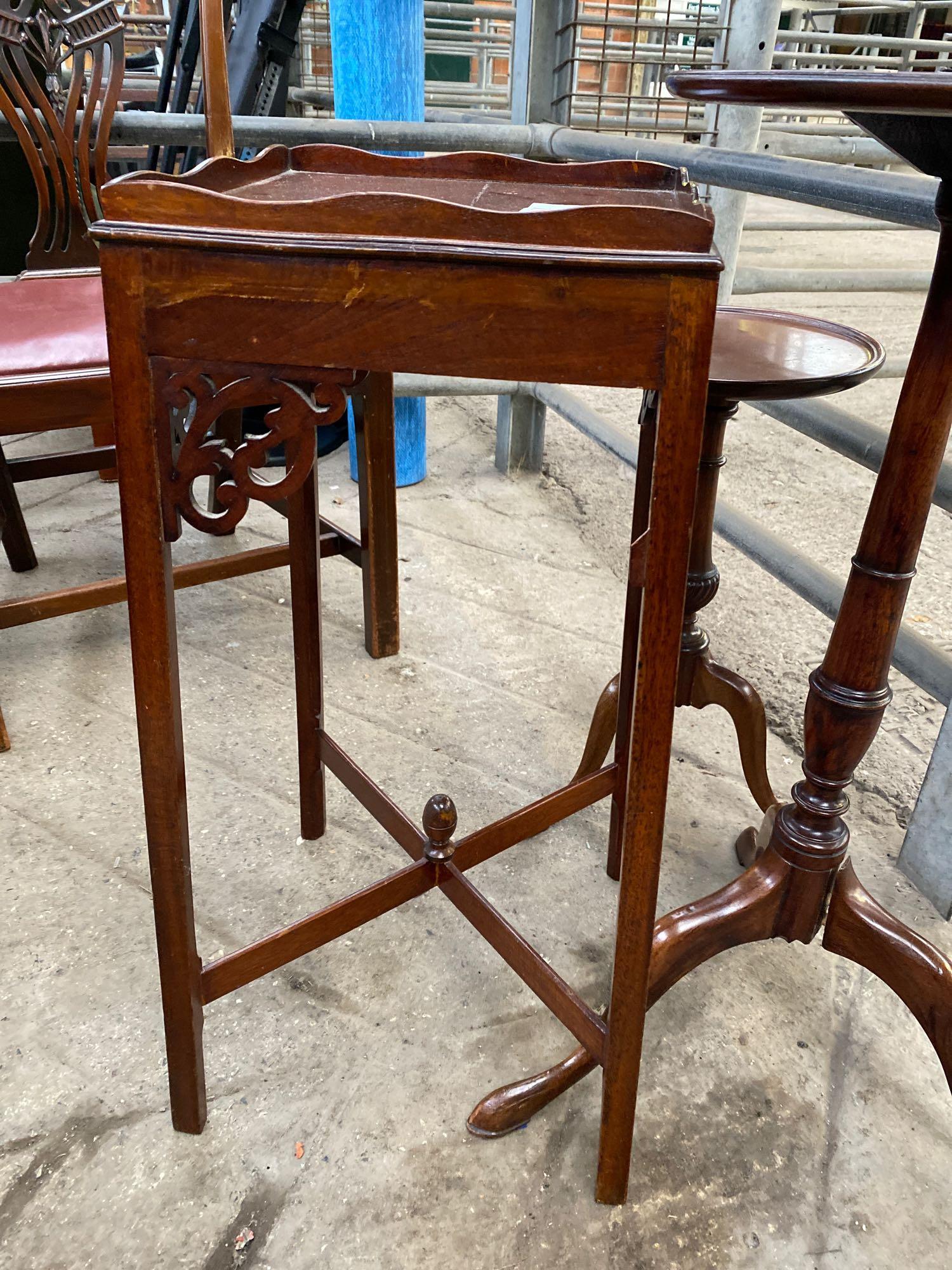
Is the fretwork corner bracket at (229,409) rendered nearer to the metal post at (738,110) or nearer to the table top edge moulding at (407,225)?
the table top edge moulding at (407,225)

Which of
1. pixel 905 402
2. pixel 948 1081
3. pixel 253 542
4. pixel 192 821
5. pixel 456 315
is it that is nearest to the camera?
pixel 456 315

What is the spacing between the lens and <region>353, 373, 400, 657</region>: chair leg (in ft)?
5.88

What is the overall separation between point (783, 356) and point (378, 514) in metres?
0.91

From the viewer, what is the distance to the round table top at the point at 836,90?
2.00ft

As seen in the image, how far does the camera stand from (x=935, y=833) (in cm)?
137

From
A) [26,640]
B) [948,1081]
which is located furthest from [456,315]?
[26,640]

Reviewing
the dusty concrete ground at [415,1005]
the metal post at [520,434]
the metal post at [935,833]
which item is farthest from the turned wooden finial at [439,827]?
the metal post at [520,434]

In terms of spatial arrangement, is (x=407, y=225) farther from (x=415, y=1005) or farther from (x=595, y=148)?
(x=595, y=148)

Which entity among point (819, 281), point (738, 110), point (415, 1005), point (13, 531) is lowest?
point (415, 1005)

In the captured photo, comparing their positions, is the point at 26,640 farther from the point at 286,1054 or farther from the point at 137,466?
the point at 137,466

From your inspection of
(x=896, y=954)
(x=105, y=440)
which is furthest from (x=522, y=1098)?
(x=105, y=440)

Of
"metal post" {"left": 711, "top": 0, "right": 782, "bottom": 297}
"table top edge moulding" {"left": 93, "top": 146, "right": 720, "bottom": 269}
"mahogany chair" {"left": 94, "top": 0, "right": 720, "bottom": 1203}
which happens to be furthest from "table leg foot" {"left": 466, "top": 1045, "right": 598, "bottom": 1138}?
"metal post" {"left": 711, "top": 0, "right": 782, "bottom": 297}

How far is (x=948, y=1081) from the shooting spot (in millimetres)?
1086

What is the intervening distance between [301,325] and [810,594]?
3.71 feet
